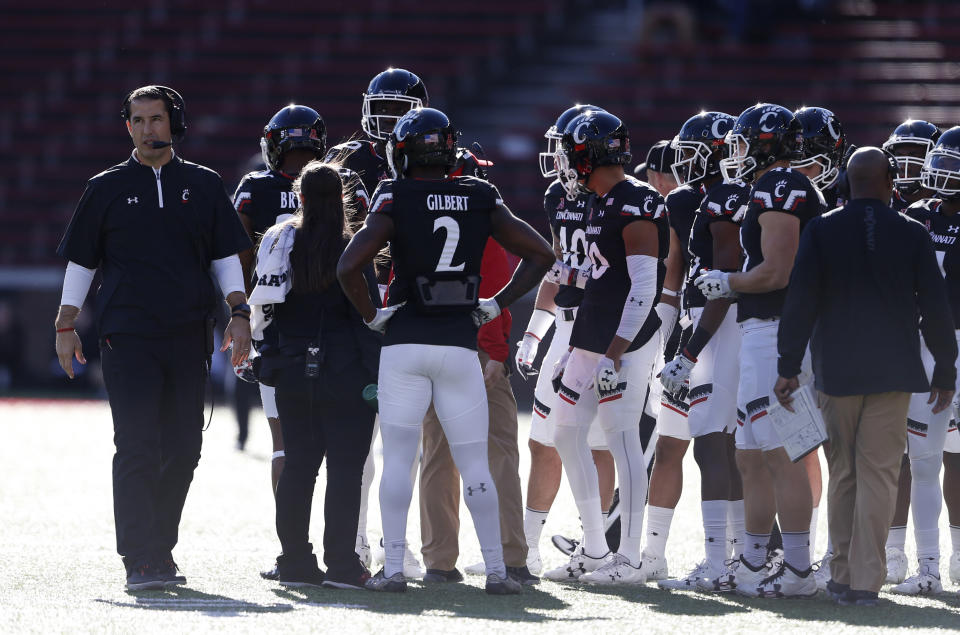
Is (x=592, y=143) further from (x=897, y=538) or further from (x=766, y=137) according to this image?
(x=897, y=538)

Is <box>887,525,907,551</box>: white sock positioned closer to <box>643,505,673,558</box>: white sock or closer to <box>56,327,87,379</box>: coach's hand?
<box>643,505,673,558</box>: white sock

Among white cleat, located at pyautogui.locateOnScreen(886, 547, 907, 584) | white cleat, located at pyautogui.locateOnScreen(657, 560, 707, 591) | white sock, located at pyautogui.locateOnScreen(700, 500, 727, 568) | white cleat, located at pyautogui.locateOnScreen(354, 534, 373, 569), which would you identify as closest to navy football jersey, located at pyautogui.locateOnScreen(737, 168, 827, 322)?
white sock, located at pyautogui.locateOnScreen(700, 500, 727, 568)

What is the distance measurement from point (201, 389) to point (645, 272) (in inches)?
75.8

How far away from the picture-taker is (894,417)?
5.55 metres

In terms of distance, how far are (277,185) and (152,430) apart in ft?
4.35

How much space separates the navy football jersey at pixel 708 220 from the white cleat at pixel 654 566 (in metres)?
1.11

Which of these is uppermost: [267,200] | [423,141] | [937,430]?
[423,141]

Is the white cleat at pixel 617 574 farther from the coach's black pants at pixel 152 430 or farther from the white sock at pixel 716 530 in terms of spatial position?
the coach's black pants at pixel 152 430

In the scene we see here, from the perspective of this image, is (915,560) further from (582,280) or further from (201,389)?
(201,389)

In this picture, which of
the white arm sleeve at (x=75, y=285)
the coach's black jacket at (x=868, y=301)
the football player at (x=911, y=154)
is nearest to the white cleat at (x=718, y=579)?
the coach's black jacket at (x=868, y=301)

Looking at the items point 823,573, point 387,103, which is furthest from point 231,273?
point 823,573

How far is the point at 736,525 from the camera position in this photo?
260 inches

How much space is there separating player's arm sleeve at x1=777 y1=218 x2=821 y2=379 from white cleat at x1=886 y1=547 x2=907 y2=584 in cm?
134

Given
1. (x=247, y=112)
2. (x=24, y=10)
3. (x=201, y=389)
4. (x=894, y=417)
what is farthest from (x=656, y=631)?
(x=24, y=10)
